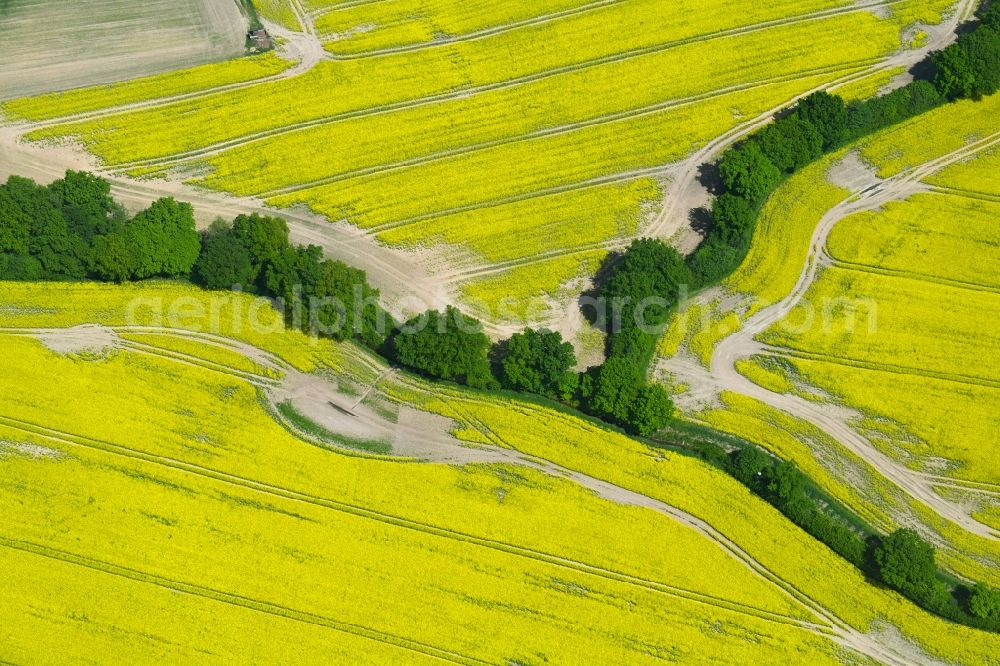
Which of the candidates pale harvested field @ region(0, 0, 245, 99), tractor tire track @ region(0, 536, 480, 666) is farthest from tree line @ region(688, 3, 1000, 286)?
pale harvested field @ region(0, 0, 245, 99)

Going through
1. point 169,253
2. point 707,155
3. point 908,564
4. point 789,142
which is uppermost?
point 789,142

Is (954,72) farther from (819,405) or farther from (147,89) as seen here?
(147,89)

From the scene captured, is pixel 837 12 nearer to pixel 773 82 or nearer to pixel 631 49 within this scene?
pixel 773 82

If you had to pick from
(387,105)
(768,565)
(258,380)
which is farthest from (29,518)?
(768,565)

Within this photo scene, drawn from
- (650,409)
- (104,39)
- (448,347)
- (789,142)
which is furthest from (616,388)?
(104,39)

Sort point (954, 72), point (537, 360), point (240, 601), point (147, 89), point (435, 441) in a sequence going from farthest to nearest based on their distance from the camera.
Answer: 1. point (147, 89)
2. point (954, 72)
3. point (435, 441)
4. point (537, 360)
5. point (240, 601)

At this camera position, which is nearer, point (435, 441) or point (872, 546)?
point (872, 546)
